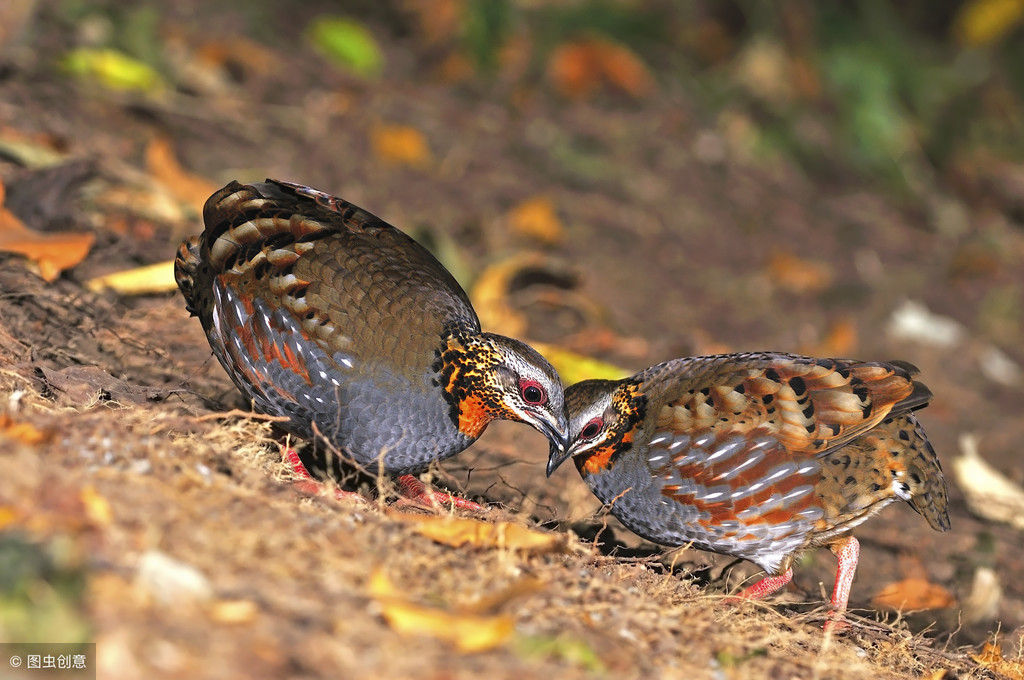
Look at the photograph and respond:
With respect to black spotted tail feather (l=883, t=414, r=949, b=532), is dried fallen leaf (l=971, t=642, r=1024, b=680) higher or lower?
lower

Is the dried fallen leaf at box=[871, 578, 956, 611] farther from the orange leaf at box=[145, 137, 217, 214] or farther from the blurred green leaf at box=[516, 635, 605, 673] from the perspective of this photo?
the orange leaf at box=[145, 137, 217, 214]

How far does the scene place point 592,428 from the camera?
14.6ft

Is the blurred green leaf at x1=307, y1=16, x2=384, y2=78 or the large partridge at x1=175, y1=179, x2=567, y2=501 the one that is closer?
the large partridge at x1=175, y1=179, x2=567, y2=501

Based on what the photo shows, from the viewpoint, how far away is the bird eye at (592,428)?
4.42 meters

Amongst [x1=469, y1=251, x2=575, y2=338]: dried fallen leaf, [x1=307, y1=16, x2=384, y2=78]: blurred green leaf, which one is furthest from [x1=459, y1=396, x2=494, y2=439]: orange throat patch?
[x1=307, y1=16, x2=384, y2=78]: blurred green leaf

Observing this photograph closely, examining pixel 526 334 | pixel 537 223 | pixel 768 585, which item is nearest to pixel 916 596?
pixel 768 585

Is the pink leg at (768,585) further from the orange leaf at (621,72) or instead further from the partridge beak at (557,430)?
the orange leaf at (621,72)

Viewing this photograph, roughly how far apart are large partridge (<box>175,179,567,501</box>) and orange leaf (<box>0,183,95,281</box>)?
3.59 feet

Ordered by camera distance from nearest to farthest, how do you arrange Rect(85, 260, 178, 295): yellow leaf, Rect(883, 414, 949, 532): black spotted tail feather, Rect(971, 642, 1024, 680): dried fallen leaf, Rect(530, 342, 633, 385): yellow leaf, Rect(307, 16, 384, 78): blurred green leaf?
Rect(971, 642, 1024, 680): dried fallen leaf
Rect(883, 414, 949, 532): black spotted tail feather
Rect(85, 260, 178, 295): yellow leaf
Rect(530, 342, 633, 385): yellow leaf
Rect(307, 16, 384, 78): blurred green leaf

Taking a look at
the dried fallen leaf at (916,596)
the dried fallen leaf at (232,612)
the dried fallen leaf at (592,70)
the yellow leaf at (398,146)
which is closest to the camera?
the dried fallen leaf at (232,612)

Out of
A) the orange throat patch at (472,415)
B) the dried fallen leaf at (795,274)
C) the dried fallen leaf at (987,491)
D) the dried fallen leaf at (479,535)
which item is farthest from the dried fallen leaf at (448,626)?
the dried fallen leaf at (795,274)

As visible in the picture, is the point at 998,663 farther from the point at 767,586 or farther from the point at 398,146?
the point at 398,146

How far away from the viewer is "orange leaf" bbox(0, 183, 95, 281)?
5.00 m

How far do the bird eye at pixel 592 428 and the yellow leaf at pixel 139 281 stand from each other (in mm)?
2341
